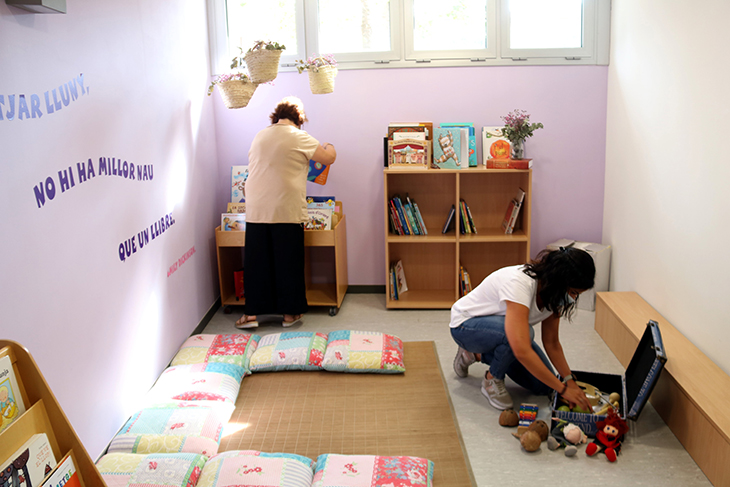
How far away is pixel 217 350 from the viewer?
10.6 feet

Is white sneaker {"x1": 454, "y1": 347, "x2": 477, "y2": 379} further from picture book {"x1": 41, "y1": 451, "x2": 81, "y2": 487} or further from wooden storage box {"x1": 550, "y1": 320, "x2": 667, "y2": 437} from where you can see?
picture book {"x1": 41, "y1": 451, "x2": 81, "y2": 487}

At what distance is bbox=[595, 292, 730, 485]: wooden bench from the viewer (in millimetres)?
2141

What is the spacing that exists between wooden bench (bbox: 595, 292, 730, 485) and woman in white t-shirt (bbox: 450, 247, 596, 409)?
1.29 ft

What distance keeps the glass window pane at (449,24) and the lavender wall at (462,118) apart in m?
0.19

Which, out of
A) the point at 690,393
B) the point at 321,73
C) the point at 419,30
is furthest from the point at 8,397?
the point at 419,30

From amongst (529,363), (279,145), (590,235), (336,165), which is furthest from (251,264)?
(590,235)

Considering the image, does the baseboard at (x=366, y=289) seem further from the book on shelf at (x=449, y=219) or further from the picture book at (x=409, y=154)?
the picture book at (x=409, y=154)

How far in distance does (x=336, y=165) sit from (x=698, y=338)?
2.62 metres

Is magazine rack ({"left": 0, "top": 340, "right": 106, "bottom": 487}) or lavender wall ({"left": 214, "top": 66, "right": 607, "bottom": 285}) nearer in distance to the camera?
magazine rack ({"left": 0, "top": 340, "right": 106, "bottom": 487})

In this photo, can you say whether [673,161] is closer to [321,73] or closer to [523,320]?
[523,320]

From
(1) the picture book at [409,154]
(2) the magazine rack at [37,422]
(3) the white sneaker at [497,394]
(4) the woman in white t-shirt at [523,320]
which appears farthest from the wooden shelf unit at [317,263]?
(2) the magazine rack at [37,422]

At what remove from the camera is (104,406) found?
7.97 ft

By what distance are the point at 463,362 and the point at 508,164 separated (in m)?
1.57

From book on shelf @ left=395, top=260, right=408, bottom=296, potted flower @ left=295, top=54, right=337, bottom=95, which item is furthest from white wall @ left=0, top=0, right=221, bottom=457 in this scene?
book on shelf @ left=395, top=260, right=408, bottom=296
